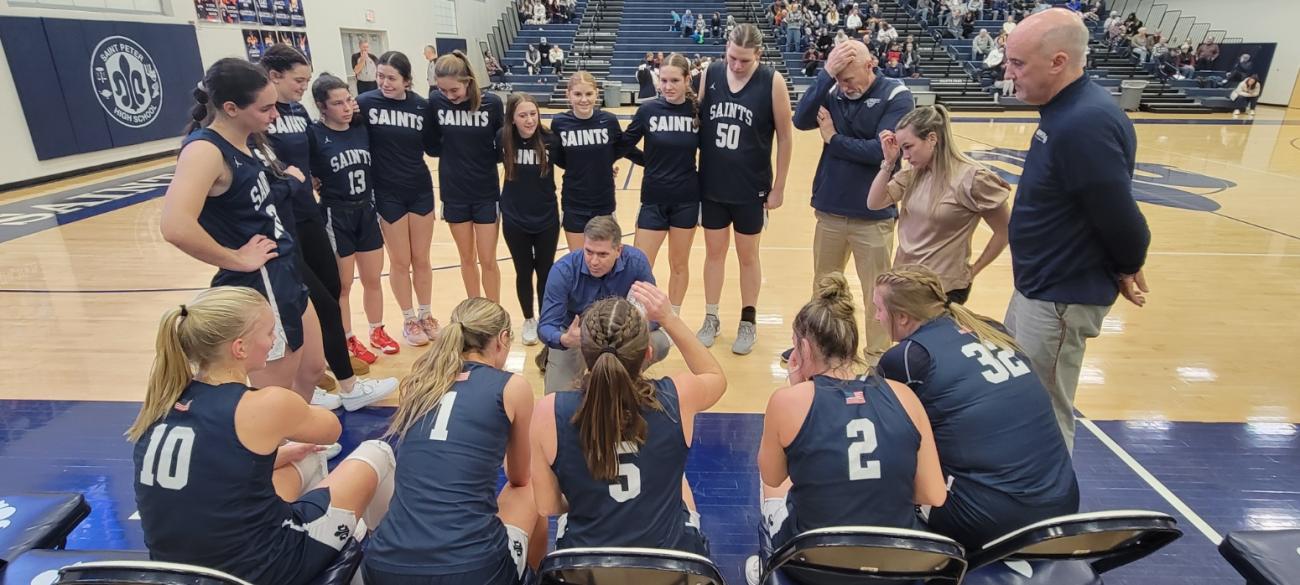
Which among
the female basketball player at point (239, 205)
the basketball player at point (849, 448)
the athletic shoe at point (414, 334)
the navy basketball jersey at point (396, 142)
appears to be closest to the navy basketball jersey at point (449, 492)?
the basketball player at point (849, 448)

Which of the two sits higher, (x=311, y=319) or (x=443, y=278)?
(x=311, y=319)

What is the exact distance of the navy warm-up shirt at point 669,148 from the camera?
382 centimetres

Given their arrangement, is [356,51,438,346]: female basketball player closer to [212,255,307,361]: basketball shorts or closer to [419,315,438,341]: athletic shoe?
[419,315,438,341]: athletic shoe

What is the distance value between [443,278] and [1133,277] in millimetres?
4475

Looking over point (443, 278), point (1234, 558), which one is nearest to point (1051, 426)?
point (1234, 558)

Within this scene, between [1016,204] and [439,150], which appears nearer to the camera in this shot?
[1016,204]

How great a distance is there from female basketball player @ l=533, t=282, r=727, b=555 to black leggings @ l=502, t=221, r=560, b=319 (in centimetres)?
218

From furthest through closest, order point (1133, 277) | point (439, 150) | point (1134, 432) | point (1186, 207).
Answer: point (1186, 207), point (439, 150), point (1134, 432), point (1133, 277)

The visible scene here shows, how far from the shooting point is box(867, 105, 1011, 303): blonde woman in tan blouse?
2.79 meters

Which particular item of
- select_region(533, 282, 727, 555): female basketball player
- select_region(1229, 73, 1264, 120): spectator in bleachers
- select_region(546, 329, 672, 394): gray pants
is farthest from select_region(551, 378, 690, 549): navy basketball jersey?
select_region(1229, 73, 1264, 120): spectator in bleachers

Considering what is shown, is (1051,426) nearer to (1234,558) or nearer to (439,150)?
(1234,558)

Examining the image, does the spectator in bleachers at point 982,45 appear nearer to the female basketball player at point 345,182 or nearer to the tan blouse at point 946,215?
the tan blouse at point 946,215

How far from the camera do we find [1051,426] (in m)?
1.89

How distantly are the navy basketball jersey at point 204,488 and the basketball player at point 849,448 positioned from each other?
51.5 inches
